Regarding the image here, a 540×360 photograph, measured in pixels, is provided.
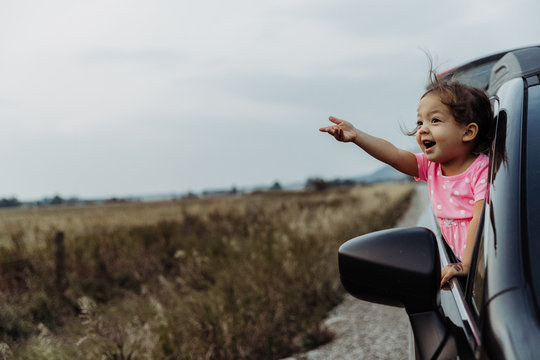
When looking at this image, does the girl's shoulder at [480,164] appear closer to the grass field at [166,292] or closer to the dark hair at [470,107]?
the dark hair at [470,107]

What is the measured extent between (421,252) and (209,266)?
588 cm

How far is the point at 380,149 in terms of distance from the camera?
206cm

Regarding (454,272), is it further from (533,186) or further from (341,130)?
(341,130)

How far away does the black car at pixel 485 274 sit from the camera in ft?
3.25

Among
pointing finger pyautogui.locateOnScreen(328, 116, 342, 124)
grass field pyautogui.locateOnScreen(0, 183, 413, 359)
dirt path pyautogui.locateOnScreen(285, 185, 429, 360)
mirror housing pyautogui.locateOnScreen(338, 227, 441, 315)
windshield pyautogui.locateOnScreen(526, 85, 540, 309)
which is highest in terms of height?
pointing finger pyautogui.locateOnScreen(328, 116, 342, 124)

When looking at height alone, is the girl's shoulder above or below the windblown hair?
below

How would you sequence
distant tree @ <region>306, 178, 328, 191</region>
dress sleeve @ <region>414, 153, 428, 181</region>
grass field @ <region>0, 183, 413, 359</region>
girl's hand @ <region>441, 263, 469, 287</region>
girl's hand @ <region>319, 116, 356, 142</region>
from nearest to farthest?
girl's hand @ <region>441, 263, 469, 287</region>
girl's hand @ <region>319, 116, 356, 142</region>
dress sleeve @ <region>414, 153, 428, 181</region>
grass field @ <region>0, 183, 413, 359</region>
distant tree @ <region>306, 178, 328, 191</region>

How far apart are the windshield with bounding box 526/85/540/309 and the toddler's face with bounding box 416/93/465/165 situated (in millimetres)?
260

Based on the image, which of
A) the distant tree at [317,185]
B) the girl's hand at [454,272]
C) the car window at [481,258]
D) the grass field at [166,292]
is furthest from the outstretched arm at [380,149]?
the distant tree at [317,185]

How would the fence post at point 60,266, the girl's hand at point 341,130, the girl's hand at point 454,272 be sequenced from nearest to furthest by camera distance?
the girl's hand at point 454,272
the girl's hand at point 341,130
the fence post at point 60,266

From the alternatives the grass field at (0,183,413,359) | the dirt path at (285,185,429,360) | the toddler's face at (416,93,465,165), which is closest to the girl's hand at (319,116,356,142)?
the toddler's face at (416,93,465,165)

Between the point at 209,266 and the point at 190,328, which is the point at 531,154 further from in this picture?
the point at 209,266

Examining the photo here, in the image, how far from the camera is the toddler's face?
174cm

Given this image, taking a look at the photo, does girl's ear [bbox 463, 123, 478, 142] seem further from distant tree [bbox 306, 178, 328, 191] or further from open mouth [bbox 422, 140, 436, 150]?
distant tree [bbox 306, 178, 328, 191]
